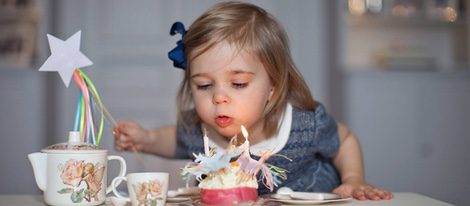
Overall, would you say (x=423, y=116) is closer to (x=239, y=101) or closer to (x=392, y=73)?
(x=392, y=73)

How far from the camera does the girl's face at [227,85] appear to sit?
1088 millimetres

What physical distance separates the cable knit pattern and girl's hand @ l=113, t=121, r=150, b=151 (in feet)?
0.39

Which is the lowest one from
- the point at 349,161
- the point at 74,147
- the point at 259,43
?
the point at 349,161

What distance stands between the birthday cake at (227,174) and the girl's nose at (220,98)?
0.18m

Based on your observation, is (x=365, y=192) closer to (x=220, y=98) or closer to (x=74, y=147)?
(x=220, y=98)

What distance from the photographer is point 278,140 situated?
51.4 inches

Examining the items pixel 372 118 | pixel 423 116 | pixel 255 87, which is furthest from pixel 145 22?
pixel 255 87

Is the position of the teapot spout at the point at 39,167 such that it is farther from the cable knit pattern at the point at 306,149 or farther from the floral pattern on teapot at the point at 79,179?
the cable knit pattern at the point at 306,149

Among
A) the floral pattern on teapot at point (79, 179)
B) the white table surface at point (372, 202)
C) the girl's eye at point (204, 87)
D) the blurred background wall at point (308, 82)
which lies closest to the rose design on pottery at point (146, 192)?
the floral pattern on teapot at point (79, 179)

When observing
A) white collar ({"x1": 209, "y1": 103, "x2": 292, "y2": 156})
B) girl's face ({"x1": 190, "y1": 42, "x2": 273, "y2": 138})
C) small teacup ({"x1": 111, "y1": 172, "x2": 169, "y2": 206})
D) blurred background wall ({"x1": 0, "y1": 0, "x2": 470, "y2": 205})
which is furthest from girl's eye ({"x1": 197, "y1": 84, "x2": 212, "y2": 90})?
blurred background wall ({"x1": 0, "y1": 0, "x2": 470, "y2": 205})

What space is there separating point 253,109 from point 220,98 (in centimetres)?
13

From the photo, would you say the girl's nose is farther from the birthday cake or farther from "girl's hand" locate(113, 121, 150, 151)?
"girl's hand" locate(113, 121, 150, 151)

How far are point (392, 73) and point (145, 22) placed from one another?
1463 millimetres

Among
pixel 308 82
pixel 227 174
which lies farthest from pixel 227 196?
pixel 308 82
